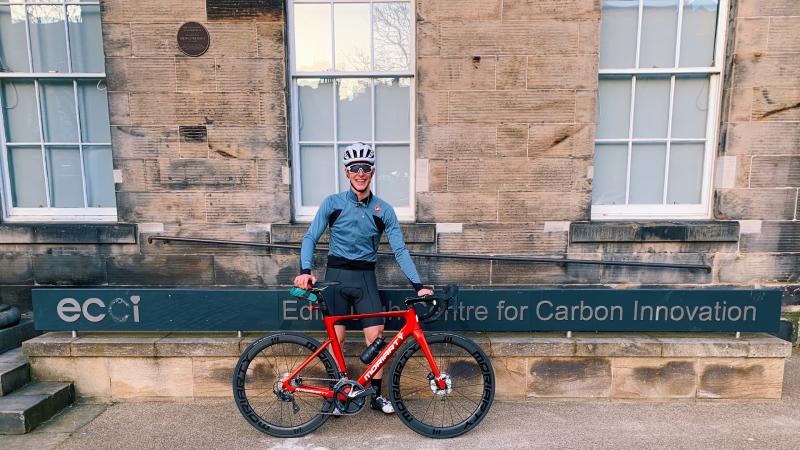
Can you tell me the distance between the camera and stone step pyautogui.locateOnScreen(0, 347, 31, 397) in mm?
3418

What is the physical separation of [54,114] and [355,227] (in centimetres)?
406

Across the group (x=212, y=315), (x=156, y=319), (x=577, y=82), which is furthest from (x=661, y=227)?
(x=156, y=319)

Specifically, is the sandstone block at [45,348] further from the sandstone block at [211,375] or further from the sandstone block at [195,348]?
the sandstone block at [211,375]

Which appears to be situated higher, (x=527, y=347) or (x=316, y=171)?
(x=316, y=171)

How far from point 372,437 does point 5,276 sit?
4612mm

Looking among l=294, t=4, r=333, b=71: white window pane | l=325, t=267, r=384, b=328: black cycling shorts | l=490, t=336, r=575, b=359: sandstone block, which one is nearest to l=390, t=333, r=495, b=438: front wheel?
l=490, t=336, r=575, b=359: sandstone block

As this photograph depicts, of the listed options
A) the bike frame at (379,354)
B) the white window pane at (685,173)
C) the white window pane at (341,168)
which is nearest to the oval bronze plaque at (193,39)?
the white window pane at (341,168)

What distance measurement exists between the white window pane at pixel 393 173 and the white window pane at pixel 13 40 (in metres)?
4.04

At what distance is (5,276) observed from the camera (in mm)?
4699

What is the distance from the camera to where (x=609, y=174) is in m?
4.73

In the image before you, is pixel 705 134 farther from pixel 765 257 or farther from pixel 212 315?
pixel 212 315

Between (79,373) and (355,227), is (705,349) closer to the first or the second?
(355,227)

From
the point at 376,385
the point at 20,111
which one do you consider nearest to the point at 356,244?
the point at 376,385

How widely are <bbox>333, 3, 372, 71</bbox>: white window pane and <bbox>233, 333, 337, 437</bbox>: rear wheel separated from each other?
296 centimetres
